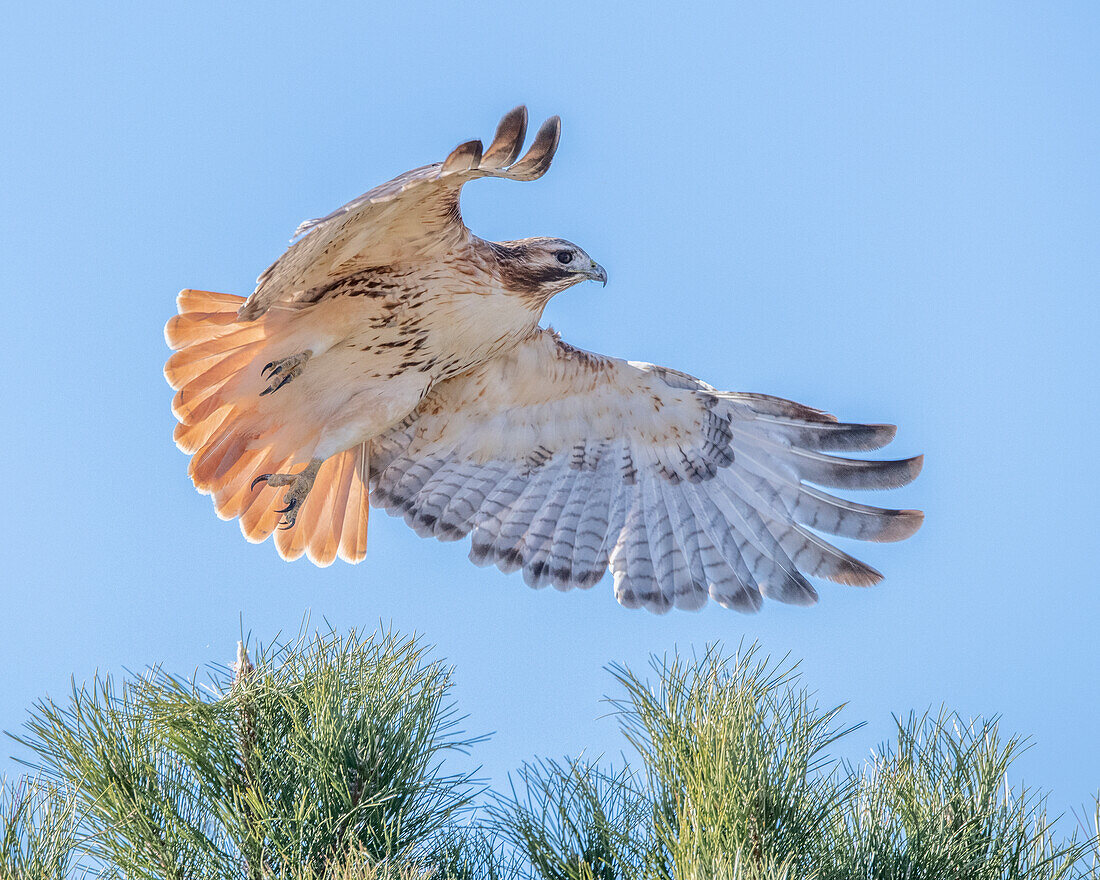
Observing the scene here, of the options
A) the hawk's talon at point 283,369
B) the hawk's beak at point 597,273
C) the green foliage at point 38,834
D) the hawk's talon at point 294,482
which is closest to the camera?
the green foliage at point 38,834

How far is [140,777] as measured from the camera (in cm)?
286

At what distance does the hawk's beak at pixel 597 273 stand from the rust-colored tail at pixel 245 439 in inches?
57.7

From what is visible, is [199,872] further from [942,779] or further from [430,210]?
[430,210]

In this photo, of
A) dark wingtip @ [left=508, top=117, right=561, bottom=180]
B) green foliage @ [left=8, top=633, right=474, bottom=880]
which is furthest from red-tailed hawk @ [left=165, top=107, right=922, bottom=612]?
green foliage @ [left=8, top=633, right=474, bottom=880]

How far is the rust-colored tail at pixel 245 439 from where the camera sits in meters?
5.53

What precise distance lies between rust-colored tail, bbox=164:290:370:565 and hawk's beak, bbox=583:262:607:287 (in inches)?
57.7

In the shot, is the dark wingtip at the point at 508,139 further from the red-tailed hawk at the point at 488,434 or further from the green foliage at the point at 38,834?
the green foliage at the point at 38,834

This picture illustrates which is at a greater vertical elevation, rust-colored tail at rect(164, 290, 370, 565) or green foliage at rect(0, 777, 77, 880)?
rust-colored tail at rect(164, 290, 370, 565)

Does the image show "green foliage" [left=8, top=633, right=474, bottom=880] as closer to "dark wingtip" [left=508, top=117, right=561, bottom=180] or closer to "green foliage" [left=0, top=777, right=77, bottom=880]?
"green foliage" [left=0, top=777, right=77, bottom=880]

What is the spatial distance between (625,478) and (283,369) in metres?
2.01

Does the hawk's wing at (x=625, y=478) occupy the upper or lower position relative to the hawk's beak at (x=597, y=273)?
lower

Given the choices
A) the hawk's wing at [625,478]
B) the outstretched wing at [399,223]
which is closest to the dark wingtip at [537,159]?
the outstretched wing at [399,223]

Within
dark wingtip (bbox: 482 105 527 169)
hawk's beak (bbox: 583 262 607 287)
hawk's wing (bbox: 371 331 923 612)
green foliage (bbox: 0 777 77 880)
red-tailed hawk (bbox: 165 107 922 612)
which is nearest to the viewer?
green foliage (bbox: 0 777 77 880)

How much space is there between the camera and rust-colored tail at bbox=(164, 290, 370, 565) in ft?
18.1
